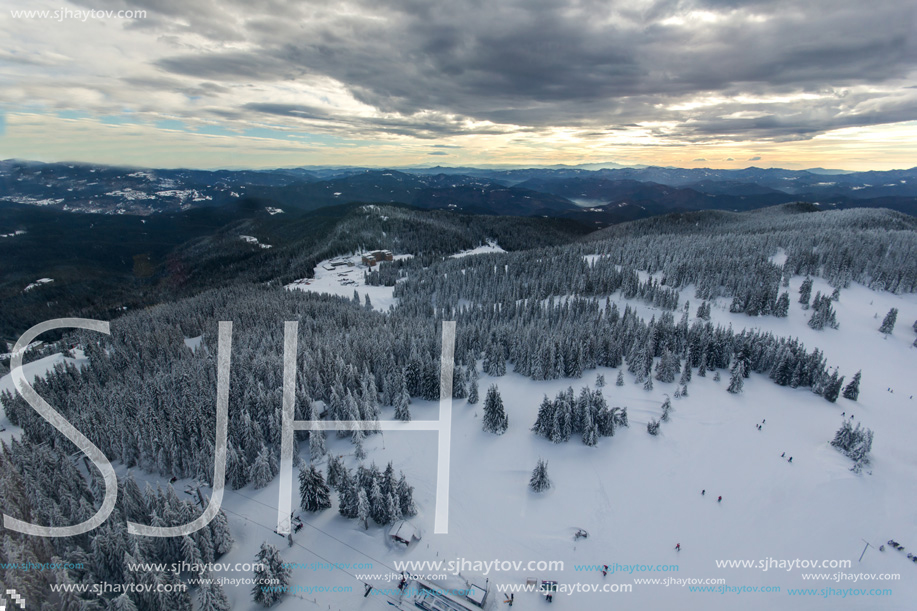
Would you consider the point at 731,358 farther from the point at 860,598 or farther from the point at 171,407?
the point at 171,407

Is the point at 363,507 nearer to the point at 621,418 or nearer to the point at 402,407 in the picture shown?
the point at 402,407

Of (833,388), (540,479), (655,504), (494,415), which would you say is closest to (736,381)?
(833,388)

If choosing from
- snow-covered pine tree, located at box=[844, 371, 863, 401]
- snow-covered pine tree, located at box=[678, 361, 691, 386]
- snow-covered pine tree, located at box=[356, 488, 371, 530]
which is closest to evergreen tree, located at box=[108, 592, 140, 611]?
snow-covered pine tree, located at box=[356, 488, 371, 530]

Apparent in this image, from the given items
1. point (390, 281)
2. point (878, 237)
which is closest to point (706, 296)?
point (878, 237)

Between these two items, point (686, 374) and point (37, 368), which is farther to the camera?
point (37, 368)

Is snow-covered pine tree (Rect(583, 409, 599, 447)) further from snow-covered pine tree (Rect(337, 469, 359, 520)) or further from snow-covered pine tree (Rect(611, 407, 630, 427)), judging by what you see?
snow-covered pine tree (Rect(337, 469, 359, 520))

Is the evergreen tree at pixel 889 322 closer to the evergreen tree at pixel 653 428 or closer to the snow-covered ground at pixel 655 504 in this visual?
the snow-covered ground at pixel 655 504
